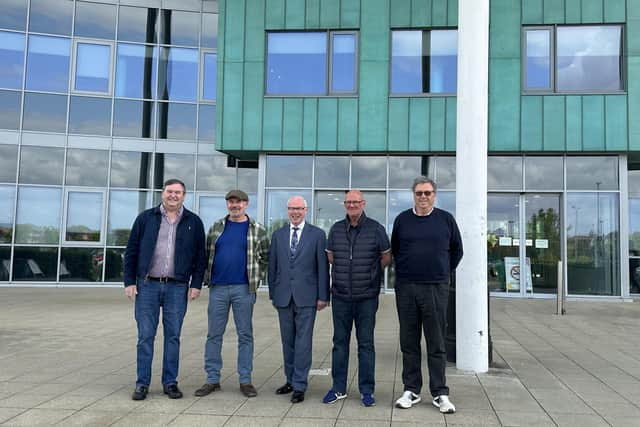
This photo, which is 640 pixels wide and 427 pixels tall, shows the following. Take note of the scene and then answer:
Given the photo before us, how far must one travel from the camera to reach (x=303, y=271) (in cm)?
522

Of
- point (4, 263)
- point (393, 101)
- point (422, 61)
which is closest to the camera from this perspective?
point (393, 101)

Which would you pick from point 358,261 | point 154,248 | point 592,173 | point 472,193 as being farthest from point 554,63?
point 154,248

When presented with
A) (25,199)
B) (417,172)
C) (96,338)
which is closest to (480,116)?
(96,338)

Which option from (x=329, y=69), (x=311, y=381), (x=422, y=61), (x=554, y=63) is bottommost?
(x=311, y=381)

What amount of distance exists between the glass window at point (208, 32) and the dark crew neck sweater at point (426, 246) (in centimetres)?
1499

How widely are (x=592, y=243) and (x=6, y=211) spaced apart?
16600 millimetres

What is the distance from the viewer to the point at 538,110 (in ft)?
47.4

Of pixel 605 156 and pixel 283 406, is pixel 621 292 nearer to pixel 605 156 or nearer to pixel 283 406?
pixel 605 156

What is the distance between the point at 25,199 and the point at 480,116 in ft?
49.4

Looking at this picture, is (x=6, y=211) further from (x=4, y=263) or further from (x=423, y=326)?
(x=423, y=326)

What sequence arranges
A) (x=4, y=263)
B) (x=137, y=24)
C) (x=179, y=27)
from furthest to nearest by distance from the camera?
(x=179, y=27)
(x=137, y=24)
(x=4, y=263)

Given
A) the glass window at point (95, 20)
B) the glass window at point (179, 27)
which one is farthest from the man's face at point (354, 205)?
the glass window at point (95, 20)

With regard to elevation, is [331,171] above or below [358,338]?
above

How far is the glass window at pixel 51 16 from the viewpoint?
56.9ft
